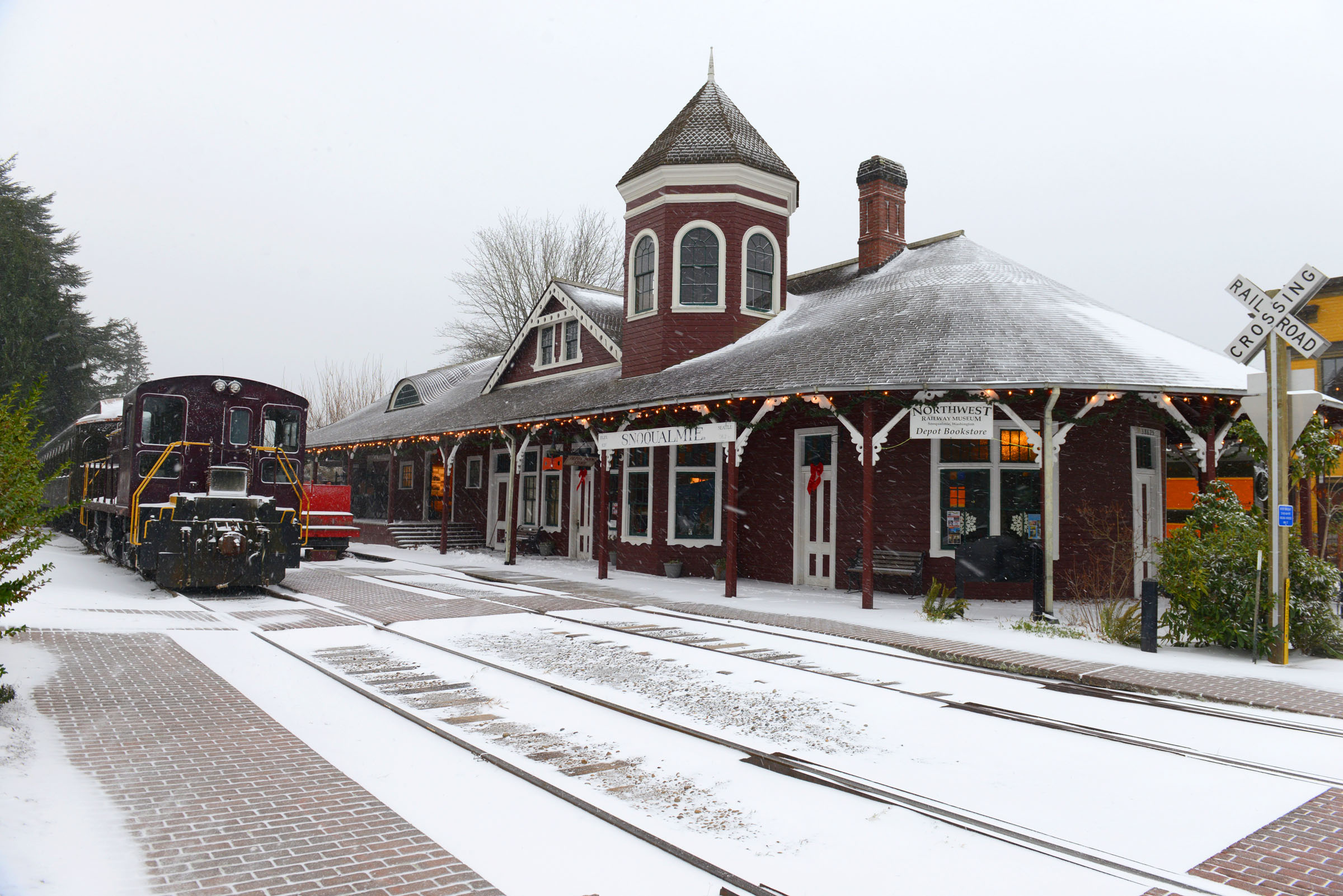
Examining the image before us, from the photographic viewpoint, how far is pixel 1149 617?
29.9 ft

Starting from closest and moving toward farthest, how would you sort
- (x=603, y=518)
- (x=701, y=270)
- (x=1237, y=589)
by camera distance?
(x=1237, y=589), (x=603, y=518), (x=701, y=270)

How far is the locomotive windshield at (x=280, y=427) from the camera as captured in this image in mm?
14977

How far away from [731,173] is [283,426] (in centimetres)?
1020

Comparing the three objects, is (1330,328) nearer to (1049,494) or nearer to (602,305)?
(1049,494)

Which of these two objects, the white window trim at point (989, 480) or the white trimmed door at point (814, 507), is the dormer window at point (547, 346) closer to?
the white trimmed door at point (814, 507)

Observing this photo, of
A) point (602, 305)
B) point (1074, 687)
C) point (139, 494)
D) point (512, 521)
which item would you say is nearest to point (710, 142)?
point (602, 305)

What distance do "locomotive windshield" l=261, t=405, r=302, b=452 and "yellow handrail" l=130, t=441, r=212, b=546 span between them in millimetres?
1348

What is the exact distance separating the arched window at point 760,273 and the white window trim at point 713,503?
371 cm

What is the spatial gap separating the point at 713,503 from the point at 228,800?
12.5 meters

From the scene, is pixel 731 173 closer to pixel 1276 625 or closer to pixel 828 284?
pixel 828 284

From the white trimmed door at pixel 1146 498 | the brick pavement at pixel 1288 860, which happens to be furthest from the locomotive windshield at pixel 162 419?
the white trimmed door at pixel 1146 498

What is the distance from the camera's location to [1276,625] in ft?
28.2

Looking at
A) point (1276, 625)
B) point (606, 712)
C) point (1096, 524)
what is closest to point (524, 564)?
point (1096, 524)

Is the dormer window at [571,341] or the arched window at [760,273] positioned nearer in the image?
the arched window at [760,273]
